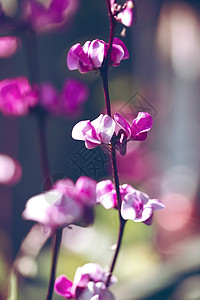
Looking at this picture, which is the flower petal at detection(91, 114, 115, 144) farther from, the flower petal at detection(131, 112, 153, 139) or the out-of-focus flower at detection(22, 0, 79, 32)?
the out-of-focus flower at detection(22, 0, 79, 32)

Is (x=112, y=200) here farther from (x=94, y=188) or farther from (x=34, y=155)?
(x=34, y=155)

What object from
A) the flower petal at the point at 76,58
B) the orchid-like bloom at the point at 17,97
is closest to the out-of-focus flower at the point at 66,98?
the orchid-like bloom at the point at 17,97

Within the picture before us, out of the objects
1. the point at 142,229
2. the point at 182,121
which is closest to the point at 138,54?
the point at 182,121

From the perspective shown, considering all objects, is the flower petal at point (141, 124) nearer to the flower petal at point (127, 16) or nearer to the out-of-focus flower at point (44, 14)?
the flower petal at point (127, 16)

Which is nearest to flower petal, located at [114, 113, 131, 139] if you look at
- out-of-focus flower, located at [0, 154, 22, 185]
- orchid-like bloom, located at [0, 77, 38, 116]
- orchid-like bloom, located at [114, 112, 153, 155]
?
orchid-like bloom, located at [114, 112, 153, 155]

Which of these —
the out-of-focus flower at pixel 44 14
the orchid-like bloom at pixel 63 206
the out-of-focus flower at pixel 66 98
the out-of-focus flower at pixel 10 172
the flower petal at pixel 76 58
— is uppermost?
the out-of-focus flower at pixel 44 14
